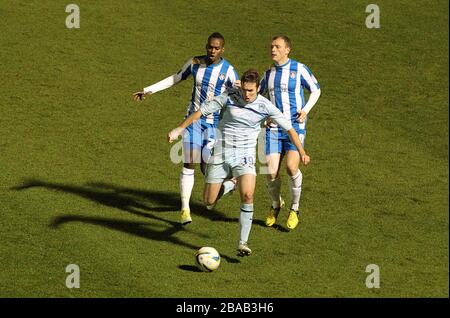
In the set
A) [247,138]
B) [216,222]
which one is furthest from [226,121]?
[216,222]

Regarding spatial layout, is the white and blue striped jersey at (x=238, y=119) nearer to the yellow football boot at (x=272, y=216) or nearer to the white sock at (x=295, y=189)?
the white sock at (x=295, y=189)

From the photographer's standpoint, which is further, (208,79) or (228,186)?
(228,186)

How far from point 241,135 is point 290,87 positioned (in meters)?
1.47

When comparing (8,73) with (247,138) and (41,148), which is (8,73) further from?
(247,138)

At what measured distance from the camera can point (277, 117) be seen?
14.7 metres

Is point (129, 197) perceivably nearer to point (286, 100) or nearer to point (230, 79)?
point (230, 79)

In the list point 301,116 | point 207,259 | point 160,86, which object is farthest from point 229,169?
point 160,86

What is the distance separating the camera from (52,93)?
2159 centimetres

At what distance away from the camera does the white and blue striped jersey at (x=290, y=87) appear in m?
15.9

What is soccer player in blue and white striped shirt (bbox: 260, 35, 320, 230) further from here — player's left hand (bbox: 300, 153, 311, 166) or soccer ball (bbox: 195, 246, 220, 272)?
soccer ball (bbox: 195, 246, 220, 272)

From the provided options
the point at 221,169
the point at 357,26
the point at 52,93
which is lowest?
the point at 221,169

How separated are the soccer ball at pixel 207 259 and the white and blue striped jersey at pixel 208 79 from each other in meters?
2.54

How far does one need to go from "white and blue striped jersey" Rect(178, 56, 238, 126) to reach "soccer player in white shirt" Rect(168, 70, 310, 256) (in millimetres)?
1074
